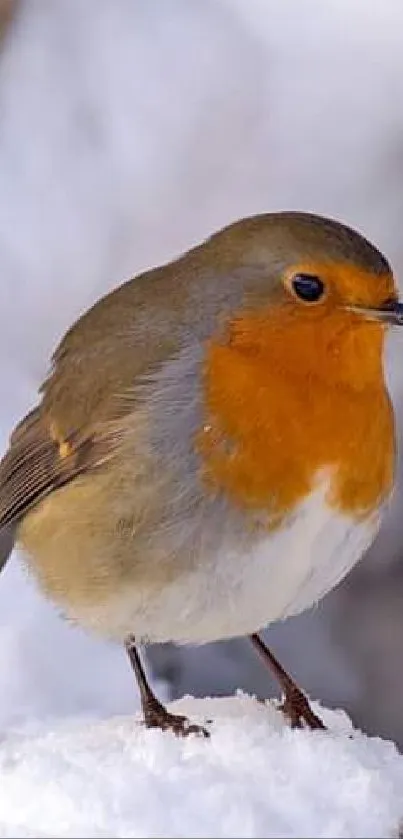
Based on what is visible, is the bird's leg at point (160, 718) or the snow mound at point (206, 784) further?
the bird's leg at point (160, 718)

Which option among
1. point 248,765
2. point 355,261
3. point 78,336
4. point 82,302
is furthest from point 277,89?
point 248,765

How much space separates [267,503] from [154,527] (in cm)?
11

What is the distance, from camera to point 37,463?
1710 mm

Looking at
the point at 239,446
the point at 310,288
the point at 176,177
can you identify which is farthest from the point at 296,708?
the point at 176,177

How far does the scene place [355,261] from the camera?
1.50 m

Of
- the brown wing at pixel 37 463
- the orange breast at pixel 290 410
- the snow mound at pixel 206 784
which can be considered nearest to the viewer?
the snow mound at pixel 206 784

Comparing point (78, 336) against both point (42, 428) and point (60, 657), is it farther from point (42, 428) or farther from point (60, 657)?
point (60, 657)

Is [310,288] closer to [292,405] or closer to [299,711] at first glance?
[292,405]

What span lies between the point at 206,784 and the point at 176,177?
4.28 ft

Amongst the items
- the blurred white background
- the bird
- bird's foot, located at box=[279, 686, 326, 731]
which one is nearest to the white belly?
the bird

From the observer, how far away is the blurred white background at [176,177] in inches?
90.7

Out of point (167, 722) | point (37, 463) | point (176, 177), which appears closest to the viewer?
point (167, 722)

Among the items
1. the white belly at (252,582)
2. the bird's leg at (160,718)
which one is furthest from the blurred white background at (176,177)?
the white belly at (252,582)

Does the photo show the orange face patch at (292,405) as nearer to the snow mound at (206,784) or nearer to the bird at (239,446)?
the bird at (239,446)
